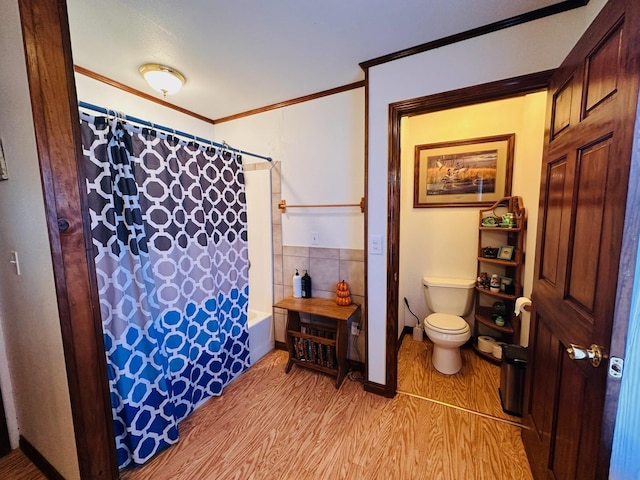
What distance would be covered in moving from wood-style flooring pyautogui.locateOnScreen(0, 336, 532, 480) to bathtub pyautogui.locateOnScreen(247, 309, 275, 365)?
28cm

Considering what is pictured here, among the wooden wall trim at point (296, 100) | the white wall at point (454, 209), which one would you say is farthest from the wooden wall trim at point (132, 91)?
the white wall at point (454, 209)

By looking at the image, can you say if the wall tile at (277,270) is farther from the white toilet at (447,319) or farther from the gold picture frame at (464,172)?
the gold picture frame at (464,172)

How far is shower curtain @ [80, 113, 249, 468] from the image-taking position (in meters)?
1.32

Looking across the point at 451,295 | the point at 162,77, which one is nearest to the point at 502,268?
the point at 451,295

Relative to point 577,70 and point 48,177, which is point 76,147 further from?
point 577,70

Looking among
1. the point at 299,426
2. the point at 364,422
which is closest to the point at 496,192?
the point at 364,422

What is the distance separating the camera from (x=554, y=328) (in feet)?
3.55

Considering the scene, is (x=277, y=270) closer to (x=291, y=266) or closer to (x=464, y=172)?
(x=291, y=266)

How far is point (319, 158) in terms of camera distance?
2.19 m

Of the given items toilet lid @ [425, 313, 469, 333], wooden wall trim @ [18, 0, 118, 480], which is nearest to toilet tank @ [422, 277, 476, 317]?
toilet lid @ [425, 313, 469, 333]

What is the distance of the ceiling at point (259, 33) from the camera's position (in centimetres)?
126

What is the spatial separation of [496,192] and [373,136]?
1464 millimetres

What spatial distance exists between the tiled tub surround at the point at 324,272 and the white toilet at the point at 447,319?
0.63m

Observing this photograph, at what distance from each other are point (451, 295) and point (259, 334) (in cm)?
190
